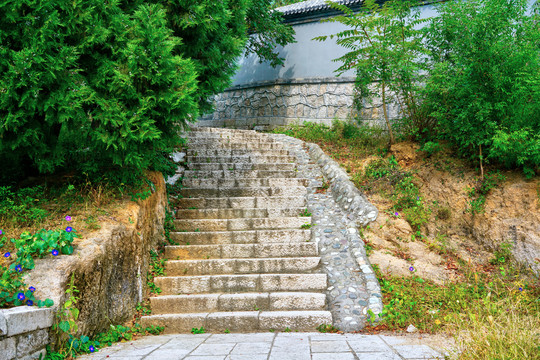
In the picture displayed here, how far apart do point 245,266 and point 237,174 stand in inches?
106

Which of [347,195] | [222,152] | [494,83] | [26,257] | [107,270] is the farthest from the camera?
[222,152]

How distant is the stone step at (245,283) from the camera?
4.62m

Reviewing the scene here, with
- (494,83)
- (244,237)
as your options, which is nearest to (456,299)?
(244,237)

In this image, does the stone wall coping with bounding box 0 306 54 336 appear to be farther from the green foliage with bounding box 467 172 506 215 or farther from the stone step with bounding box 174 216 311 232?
the green foliage with bounding box 467 172 506 215

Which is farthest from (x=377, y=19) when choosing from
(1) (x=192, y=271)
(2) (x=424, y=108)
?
(1) (x=192, y=271)

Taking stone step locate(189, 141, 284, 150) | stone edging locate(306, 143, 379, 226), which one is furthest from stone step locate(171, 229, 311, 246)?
stone step locate(189, 141, 284, 150)

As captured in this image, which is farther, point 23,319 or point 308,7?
point 308,7

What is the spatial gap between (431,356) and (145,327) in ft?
10.1

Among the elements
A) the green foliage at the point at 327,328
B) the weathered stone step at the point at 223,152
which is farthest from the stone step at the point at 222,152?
the green foliage at the point at 327,328

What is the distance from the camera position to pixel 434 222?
5590mm

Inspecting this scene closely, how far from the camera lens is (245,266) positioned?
4918 mm

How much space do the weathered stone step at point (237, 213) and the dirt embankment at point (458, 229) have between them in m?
1.31

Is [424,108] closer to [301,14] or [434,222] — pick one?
[434,222]

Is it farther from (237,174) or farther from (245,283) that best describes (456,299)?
(237,174)
